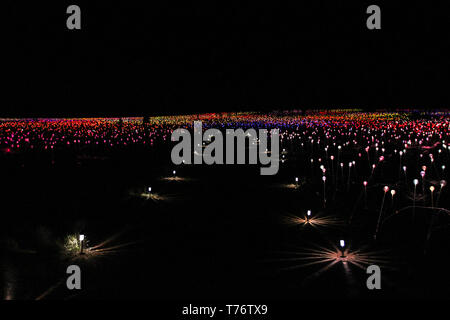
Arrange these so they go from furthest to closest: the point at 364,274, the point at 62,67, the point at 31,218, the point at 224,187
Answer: the point at 62,67, the point at 224,187, the point at 31,218, the point at 364,274

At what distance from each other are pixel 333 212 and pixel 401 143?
12.8 metres

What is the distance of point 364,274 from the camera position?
5918 mm

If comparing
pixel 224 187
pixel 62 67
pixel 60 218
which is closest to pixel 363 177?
pixel 224 187

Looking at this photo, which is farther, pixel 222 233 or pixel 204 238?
pixel 222 233

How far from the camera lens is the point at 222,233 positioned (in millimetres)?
7883

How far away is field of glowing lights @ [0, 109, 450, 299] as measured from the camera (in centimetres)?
564

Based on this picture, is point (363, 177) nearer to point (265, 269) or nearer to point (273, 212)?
point (273, 212)

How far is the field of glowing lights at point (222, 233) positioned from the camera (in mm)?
5645

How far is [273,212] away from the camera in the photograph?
9289mm

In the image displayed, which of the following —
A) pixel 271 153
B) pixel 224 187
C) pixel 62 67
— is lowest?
pixel 224 187

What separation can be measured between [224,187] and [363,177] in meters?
4.25

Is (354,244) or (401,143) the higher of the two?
(401,143)

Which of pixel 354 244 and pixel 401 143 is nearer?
pixel 354 244

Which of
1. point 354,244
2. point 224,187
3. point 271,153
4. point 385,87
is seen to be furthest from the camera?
point 385,87
